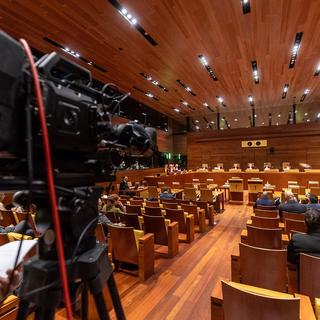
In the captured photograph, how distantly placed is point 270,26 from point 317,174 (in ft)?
25.1

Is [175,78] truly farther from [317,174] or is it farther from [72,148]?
[72,148]

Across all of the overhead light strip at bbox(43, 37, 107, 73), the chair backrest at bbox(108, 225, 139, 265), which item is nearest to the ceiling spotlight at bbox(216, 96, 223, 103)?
the overhead light strip at bbox(43, 37, 107, 73)

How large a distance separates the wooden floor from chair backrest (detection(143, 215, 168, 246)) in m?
0.29

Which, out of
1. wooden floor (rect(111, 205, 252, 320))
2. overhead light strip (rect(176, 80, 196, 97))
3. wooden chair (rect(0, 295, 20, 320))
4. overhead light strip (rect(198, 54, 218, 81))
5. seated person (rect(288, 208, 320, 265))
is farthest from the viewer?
overhead light strip (rect(176, 80, 196, 97))

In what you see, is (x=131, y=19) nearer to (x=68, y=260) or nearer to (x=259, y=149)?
(x=68, y=260)

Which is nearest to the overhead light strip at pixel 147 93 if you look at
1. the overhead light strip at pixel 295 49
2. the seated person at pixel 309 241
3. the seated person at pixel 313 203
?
the overhead light strip at pixel 295 49

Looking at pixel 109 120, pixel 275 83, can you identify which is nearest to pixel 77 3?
pixel 109 120

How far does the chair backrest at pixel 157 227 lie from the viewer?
4048mm

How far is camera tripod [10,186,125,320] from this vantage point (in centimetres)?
74

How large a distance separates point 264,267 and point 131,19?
17.0 ft

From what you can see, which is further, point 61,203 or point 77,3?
point 77,3

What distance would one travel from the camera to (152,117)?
15625 millimetres

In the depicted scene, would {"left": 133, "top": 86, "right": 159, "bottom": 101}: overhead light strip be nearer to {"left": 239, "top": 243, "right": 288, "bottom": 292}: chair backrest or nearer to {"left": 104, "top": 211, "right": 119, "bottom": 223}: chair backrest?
{"left": 104, "top": 211, "right": 119, "bottom": 223}: chair backrest

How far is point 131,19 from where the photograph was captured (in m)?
5.12
